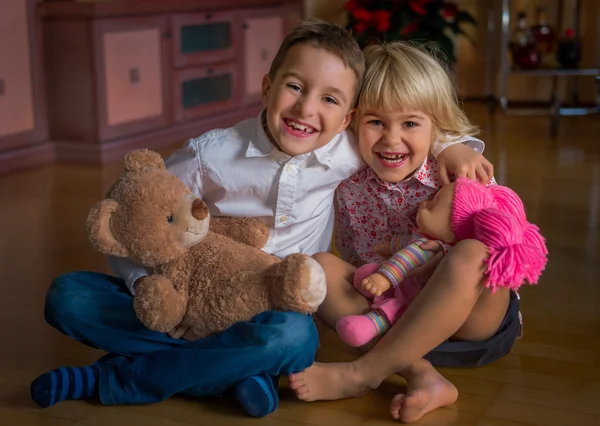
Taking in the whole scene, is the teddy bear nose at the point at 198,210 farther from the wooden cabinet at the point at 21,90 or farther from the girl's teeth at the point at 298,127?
the wooden cabinet at the point at 21,90

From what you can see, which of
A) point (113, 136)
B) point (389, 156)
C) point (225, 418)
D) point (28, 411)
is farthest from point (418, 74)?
point (113, 136)

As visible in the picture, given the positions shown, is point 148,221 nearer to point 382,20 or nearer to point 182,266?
point 182,266

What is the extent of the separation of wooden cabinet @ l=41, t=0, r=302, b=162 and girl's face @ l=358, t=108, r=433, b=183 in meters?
1.89

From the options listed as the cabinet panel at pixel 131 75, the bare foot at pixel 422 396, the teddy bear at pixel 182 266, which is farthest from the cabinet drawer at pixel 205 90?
the bare foot at pixel 422 396

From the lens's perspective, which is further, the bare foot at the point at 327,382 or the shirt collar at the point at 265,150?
the shirt collar at the point at 265,150

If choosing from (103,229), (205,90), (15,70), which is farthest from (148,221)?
(205,90)

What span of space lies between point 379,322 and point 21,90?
2.10m

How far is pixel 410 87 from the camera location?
4.17 feet

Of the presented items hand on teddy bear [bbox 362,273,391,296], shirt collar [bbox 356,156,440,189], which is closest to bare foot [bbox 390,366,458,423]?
hand on teddy bear [bbox 362,273,391,296]

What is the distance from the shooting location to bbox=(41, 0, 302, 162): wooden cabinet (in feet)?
9.78

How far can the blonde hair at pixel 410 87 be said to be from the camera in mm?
1271

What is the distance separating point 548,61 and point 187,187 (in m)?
3.34

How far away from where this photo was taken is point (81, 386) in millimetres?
1177

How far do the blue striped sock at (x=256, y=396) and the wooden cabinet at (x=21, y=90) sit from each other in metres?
1.96
